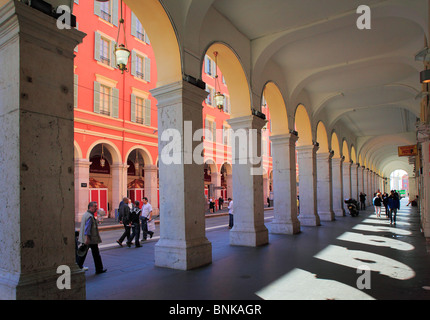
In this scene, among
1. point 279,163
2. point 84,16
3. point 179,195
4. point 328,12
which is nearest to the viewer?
point 179,195

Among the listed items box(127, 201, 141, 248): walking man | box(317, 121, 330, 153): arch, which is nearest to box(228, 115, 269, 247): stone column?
box(127, 201, 141, 248): walking man

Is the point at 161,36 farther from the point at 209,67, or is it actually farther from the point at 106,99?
the point at 209,67

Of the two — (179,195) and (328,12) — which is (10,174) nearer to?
(179,195)

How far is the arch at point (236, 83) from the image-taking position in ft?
29.5

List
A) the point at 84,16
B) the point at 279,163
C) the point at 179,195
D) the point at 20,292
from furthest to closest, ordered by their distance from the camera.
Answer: the point at 84,16 < the point at 279,163 < the point at 179,195 < the point at 20,292

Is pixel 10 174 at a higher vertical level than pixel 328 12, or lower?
lower

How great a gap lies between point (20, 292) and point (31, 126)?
1.88 meters

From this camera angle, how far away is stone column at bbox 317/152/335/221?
16.0m

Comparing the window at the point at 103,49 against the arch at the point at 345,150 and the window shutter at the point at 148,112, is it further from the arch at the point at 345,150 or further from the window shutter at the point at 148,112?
the arch at the point at 345,150

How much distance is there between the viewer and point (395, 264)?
21.6ft

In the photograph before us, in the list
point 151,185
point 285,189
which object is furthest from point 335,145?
point 151,185

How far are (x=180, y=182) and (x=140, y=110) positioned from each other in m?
16.8

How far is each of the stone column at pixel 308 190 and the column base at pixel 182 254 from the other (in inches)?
310
